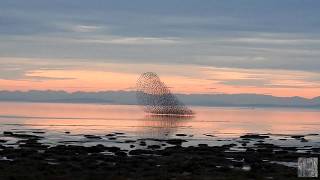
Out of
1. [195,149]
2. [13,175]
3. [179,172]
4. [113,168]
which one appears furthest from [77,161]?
Result: [195,149]

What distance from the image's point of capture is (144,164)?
34.1 m

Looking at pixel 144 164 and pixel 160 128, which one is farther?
pixel 160 128

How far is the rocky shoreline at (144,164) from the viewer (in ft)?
91.2

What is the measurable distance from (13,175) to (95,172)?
4.95 meters

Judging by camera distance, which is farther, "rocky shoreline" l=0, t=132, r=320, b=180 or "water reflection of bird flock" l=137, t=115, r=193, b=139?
"water reflection of bird flock" l=137, t=115, r=193, b=139

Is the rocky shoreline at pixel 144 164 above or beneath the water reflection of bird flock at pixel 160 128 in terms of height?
beneath

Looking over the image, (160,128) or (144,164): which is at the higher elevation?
(160,128)

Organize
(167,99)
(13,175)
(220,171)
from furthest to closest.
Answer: (167,99) → (220,171) → (13,175)

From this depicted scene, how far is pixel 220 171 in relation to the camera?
103 feet

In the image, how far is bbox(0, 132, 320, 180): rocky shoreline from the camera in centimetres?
2780

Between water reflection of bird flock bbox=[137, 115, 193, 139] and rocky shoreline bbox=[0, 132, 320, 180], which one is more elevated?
water reflection of bird flock bbox=[137, 115, 193, 139]

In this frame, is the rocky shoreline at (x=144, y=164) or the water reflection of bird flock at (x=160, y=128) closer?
the rocky shoreline at (x=144, y=164)

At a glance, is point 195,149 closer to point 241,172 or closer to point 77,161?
point 77,161

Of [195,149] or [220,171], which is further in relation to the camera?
[195,149]
